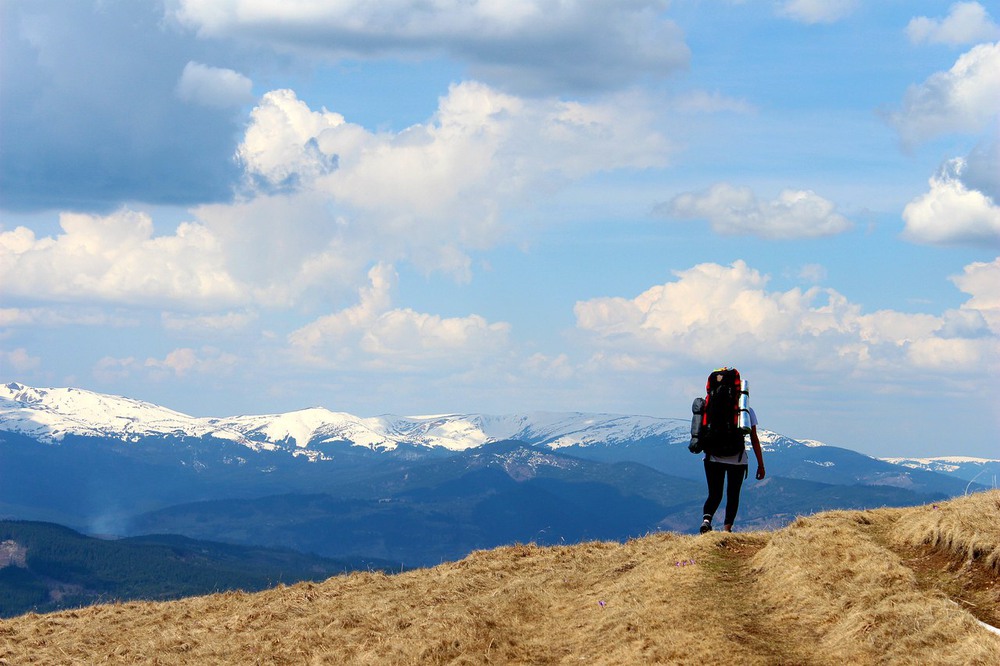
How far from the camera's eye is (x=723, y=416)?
77.9ft

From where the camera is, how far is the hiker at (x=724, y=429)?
77.6 ft

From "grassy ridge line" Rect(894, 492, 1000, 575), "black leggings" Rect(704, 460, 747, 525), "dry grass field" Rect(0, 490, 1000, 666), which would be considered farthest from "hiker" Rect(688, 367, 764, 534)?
"grassy ridge line" Rect(894, 492, 1000, 575)

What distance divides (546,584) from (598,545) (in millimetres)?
5915

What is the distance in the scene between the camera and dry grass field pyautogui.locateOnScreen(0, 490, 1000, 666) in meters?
15.9

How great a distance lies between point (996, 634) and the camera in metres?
14.8

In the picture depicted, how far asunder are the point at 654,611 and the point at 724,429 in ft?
22.5

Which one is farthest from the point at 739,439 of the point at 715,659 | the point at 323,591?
the point at 323,591

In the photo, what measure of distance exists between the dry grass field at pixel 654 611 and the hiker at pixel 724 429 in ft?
4.96

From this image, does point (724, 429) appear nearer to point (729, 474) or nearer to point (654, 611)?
point (729, 474)

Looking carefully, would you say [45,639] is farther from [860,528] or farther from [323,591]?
[860,528]

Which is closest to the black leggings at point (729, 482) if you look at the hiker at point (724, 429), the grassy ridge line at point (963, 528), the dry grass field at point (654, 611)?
the hiker at point (724, 429)

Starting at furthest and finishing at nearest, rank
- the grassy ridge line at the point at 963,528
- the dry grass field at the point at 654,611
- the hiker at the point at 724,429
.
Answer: the hiker at the point at 724,429, the grassy ridge line at the point at 963,528, the dry grass field at the point at 654,611

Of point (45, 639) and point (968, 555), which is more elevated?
point (968, 555)

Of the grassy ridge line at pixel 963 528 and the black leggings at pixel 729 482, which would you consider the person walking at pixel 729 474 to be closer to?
the black leggings at pixel 729 482
